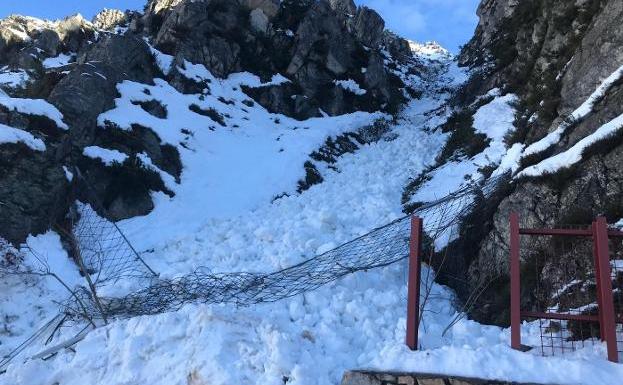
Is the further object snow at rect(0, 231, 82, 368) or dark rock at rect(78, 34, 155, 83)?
dark rock at rect(78, 34, 155, 83)

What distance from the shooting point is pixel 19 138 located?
12859 millimetres

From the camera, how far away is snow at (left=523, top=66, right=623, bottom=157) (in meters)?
8.02

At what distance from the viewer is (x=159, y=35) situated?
1127 inches

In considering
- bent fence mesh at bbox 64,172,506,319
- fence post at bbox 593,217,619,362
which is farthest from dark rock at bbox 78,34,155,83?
fence post at bbox 593,217,619,362

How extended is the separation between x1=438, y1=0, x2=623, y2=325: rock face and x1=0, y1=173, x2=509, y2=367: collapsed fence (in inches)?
35.2

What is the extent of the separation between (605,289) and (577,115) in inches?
162

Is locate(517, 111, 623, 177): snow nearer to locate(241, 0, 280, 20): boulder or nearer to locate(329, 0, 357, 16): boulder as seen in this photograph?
locate(241, 0, 280, 20): boulder

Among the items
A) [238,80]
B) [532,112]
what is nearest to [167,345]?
[532,112]

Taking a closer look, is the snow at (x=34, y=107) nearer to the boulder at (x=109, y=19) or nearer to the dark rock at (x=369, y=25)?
the boulder at (x=109, y=19)

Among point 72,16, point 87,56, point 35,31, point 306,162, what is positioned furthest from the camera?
point 35,31

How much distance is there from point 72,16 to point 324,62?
47.6 ft

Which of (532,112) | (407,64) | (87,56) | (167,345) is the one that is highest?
(407,64)

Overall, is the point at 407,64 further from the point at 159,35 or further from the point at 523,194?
the point at 523,194

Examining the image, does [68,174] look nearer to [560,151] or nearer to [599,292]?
[560,151]
